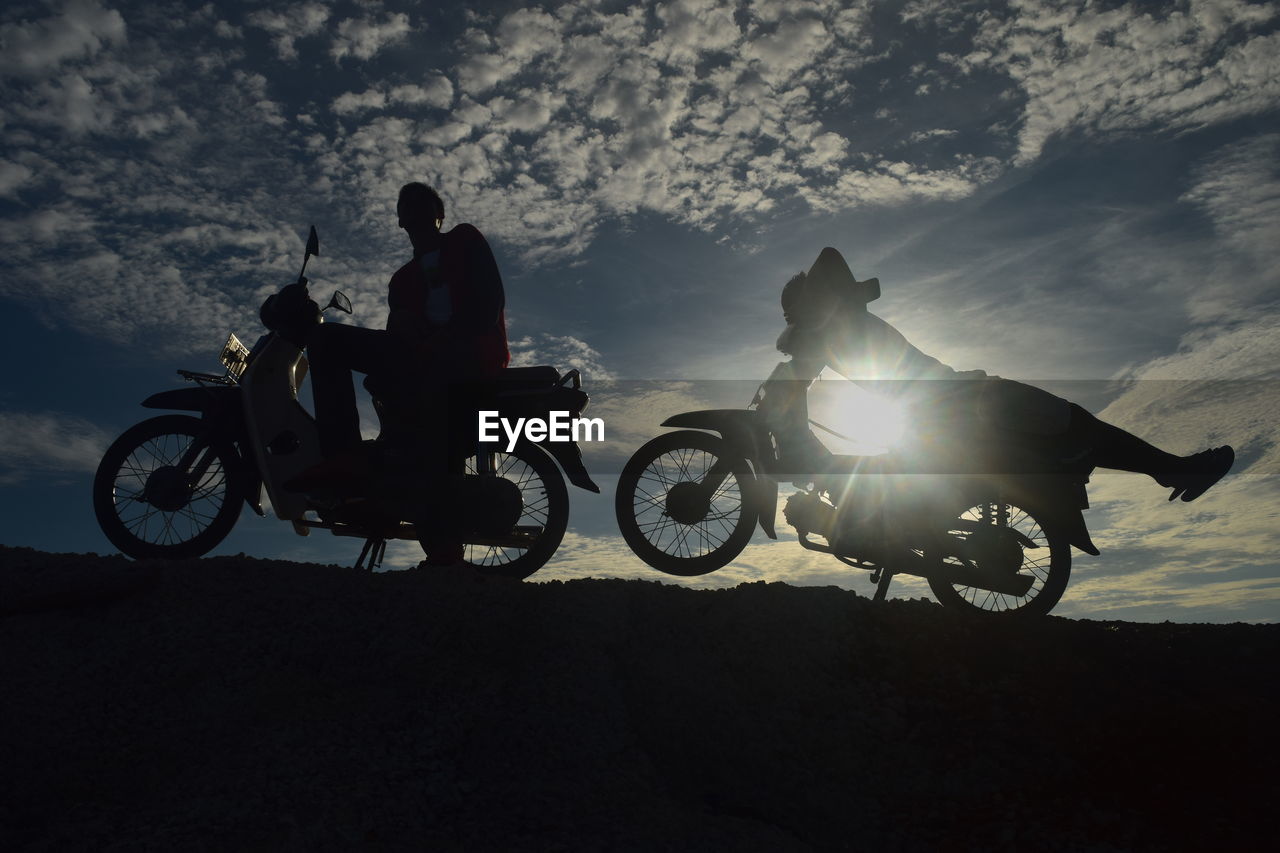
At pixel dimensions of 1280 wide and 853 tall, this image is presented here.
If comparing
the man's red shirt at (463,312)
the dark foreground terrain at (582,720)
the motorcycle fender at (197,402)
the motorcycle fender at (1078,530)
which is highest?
the man's red shirt at (463,312)

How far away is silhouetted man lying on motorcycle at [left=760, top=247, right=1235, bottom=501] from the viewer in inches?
195

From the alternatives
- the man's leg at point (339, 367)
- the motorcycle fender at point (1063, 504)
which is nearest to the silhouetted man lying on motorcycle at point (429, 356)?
the man's leg at point (339, 367)

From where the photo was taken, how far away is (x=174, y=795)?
110 inches

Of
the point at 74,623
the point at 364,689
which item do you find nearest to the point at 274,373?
the point at 74,623

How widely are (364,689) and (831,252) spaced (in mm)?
3765

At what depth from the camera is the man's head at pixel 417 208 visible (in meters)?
4.95

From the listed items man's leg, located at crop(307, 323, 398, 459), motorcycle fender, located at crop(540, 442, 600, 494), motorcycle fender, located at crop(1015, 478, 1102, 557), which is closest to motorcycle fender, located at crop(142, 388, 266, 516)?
man's leg, located at crop(307, 323, 398, 459)

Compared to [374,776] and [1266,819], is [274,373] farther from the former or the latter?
[1266,819]

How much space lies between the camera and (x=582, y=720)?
329 cm

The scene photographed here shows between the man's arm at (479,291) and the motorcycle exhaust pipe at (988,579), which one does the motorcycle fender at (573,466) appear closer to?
the man's arm at (479,291)

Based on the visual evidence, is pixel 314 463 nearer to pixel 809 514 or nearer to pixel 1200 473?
pixel 809 514

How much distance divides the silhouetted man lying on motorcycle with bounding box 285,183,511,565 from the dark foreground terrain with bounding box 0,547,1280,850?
590mm

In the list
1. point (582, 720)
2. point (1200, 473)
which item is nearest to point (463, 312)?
point (582, 720)

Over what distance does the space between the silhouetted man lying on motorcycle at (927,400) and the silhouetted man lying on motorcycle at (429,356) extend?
1996 millimetres
